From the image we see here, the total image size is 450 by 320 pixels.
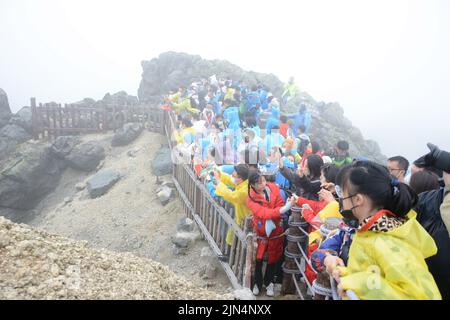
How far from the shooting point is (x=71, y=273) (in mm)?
2906

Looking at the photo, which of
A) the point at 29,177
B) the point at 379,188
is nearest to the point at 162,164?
the point at 29,177

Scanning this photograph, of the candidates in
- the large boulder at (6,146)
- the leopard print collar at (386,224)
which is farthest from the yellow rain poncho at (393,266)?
the large boulder at (6,146)

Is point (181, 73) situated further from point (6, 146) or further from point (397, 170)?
point (397, 170)

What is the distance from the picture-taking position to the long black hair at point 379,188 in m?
1.97

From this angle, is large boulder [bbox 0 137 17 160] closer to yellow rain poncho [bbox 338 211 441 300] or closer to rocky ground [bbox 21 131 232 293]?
rocky ground [bbox 21 131 232 293]

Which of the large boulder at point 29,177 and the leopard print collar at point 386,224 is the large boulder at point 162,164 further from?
the leopard print collar at point 386,224

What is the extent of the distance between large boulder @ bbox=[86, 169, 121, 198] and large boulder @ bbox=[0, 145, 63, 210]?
2.95 metres

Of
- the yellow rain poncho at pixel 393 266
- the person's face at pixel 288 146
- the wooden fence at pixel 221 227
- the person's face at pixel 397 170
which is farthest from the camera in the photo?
the person's face at pixel 288 146

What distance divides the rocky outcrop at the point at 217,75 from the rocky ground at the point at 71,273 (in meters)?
19.8

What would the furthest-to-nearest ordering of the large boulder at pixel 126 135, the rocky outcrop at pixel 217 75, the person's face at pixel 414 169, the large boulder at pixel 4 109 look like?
the rocky outcrop at pixel 217 75, the large boulder at pixel 4 109, the large boulder at pixel 126 135, the person's face at pixel 414 169

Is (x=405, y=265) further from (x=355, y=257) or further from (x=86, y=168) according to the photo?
(x=86, y=168)

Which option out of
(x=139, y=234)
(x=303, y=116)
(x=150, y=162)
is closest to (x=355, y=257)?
(x=139, y=234)
